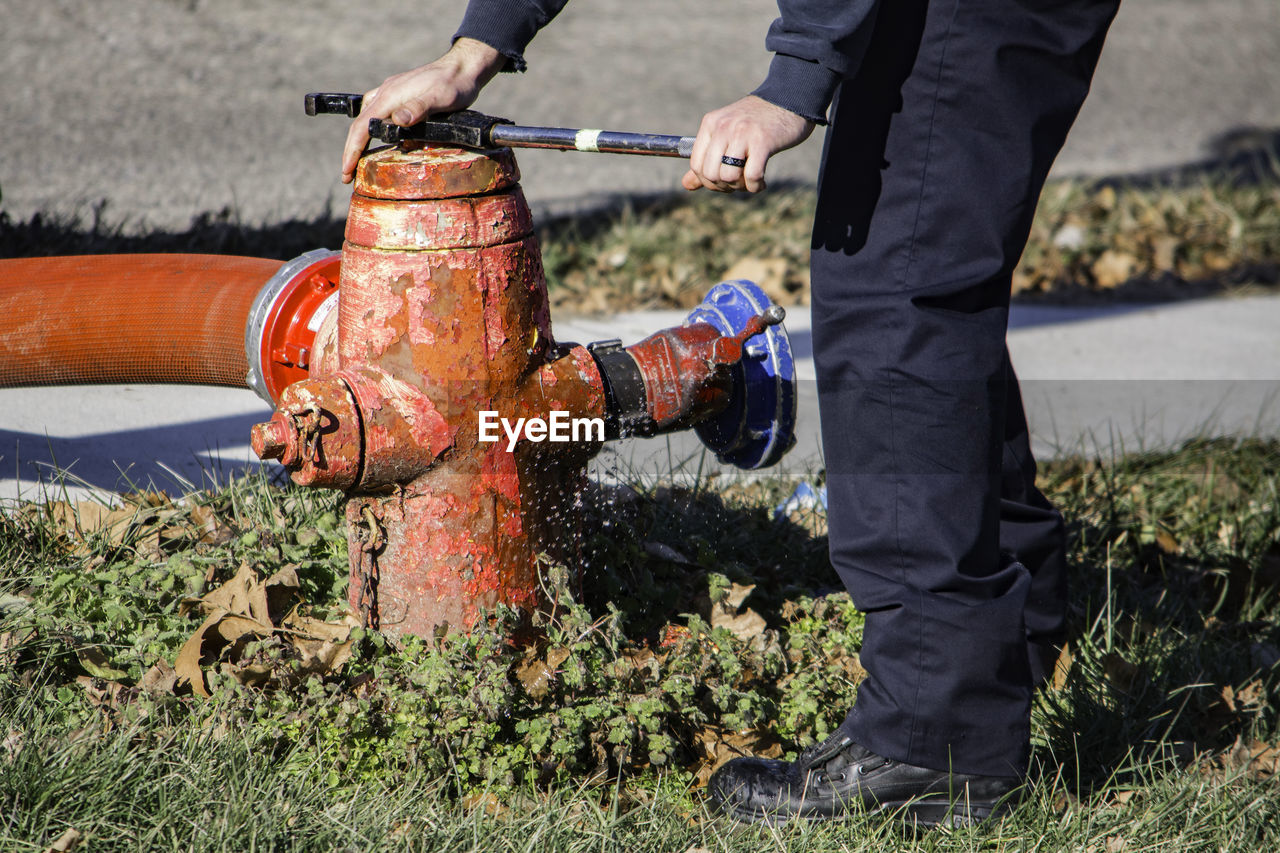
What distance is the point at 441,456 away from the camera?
174 cm

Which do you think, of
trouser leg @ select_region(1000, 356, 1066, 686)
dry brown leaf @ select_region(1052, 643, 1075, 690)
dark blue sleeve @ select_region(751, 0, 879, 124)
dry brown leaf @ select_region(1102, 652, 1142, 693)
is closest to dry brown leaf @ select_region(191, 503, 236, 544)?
dark blue sleeve @ select_region(751, 0, 879, 124)

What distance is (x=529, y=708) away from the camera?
5.98ft

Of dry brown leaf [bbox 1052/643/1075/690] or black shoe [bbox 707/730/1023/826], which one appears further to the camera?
dry brown leaf [bbox 1052/643/1075/690]

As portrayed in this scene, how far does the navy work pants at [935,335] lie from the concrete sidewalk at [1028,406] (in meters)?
0.95

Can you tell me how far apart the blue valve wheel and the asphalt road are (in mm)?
2558

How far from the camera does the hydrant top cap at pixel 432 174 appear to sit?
1.66 metres

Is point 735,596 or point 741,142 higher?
point 741,142

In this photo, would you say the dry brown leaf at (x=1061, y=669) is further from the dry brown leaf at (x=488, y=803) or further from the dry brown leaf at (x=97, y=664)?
the dry brown leaf at (x=97, y=664)

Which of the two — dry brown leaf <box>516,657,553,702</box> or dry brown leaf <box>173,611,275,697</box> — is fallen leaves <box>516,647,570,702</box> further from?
dry brown leaf <box>173,611,275,697</box>

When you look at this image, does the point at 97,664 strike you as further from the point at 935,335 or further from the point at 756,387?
the point at 935,335

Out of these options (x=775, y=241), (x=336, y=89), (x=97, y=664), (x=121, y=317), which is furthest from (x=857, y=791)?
(x=336, y=89)

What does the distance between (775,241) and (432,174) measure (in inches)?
122

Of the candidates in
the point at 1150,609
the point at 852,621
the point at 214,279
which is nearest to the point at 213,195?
the point at 214,279

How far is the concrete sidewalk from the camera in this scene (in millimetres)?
2645
